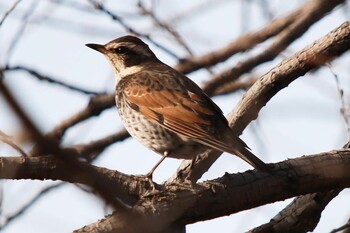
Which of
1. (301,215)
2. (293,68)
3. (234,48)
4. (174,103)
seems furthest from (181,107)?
(301,215)

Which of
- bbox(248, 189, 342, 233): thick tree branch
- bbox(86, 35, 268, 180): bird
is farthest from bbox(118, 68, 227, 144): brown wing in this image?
bbox(248, 189, 342, 233): thick tree branch

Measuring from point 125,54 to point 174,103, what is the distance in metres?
1.63

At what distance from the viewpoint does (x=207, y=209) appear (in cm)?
460

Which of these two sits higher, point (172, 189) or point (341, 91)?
point (341, 91)

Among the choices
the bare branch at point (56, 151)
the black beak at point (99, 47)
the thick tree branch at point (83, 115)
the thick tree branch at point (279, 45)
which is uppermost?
the black beak at point (99, 47)

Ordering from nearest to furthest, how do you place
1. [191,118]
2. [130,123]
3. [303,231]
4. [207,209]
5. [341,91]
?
1. [207,209]
2. [303,231]
3. [341,91]
4. [191,118]
5. [130,123]

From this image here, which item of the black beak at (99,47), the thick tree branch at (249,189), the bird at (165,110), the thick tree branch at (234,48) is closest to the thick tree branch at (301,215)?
the thick tree branch at (249,189)

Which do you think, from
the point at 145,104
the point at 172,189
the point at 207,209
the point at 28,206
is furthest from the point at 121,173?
the point at 145,104

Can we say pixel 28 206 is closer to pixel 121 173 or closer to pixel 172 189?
pixel 121 173

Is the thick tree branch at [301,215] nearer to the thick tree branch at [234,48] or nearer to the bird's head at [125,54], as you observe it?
the thick tree branch at [234,48]

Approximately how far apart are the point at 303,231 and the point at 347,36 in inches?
71.3

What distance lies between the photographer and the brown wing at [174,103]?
20.4ft

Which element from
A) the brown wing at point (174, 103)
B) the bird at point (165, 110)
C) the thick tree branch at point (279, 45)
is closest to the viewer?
the bird at point (165, 110)

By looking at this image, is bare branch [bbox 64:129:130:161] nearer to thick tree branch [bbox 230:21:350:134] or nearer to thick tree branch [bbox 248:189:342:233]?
thick tree branch [bbox 230:21:350:134]
